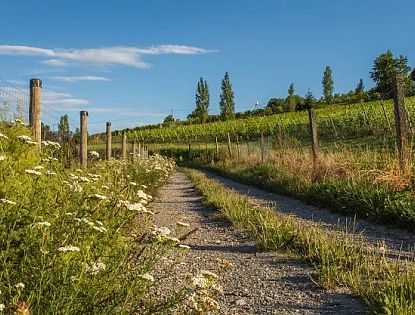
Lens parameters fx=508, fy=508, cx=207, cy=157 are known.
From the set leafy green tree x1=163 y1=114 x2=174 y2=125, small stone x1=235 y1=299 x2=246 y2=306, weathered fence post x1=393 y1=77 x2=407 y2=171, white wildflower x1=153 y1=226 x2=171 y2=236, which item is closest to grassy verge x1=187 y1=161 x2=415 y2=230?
weathered fence post x1=393 y1=77 x2=407 y2=171

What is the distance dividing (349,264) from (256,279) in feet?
3.17

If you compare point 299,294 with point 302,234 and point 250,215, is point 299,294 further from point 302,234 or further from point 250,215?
point 250,215

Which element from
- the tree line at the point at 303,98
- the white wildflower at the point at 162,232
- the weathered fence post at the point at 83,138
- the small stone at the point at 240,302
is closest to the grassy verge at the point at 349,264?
the small stone at the point at 240,302

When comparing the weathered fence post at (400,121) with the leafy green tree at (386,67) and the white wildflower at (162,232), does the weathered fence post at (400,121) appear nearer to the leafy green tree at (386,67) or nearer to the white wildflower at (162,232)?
the white wildflower at (162,232)

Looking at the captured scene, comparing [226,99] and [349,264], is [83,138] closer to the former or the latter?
[349,264]

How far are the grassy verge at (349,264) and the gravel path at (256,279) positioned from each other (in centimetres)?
14

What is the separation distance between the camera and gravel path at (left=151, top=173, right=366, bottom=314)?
4246 millimetres

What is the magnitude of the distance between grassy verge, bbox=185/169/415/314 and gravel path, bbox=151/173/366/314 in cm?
14

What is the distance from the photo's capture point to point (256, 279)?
5.21m

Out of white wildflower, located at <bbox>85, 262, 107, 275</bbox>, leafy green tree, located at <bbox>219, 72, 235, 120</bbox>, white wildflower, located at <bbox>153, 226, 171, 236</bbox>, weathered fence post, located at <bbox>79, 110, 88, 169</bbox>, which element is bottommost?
white wildflower, located at <bbox>85, 262, 107, 275</bbox>

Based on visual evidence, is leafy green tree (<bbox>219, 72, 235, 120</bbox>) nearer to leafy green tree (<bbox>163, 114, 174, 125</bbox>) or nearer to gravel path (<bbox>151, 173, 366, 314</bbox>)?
leafy green tree (<bbox>163, 114, 174, 125</bbox>)

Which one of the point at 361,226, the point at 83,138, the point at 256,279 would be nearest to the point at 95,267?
the point at 256,279

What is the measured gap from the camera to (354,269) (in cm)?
493

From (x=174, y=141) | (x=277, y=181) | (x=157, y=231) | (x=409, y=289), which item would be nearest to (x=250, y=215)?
(x=409, y=289)
